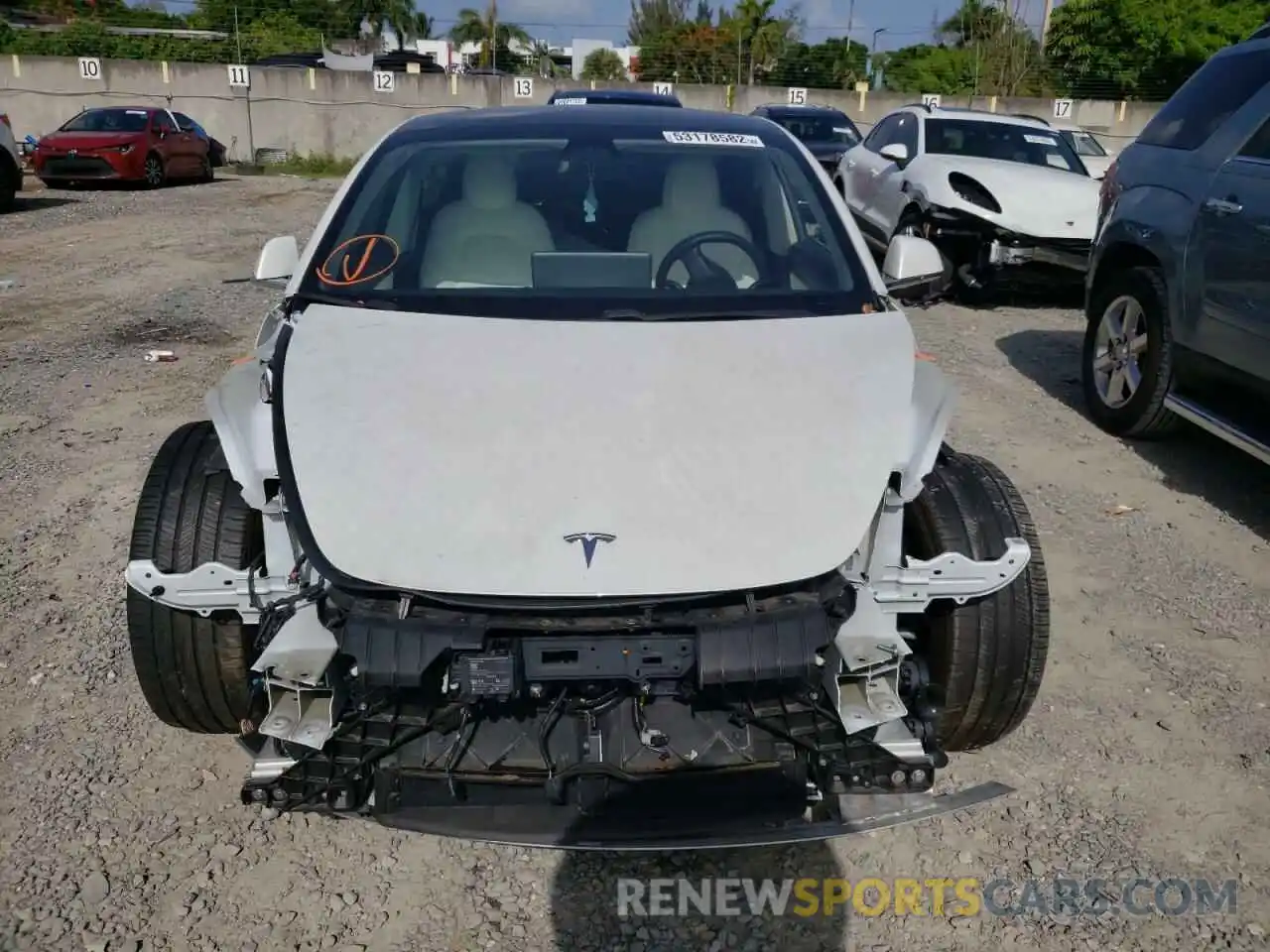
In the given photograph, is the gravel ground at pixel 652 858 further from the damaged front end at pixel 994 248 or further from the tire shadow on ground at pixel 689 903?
the damaged front end at pixel 994 248

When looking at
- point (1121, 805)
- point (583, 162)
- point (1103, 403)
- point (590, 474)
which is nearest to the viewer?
point (590, 474)

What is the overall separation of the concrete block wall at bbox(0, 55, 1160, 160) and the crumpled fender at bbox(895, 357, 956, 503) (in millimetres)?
24033

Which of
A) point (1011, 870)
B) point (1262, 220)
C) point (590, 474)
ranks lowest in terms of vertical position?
point (1011, 870)

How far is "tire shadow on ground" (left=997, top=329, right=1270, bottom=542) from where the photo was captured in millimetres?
5125

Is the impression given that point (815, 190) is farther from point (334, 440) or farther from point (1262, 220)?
point (1262, 220)

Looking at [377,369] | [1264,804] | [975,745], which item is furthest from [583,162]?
[1264,804]

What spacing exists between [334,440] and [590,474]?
0.58 m

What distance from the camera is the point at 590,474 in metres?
2.40

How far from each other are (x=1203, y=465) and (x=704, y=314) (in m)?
3.89

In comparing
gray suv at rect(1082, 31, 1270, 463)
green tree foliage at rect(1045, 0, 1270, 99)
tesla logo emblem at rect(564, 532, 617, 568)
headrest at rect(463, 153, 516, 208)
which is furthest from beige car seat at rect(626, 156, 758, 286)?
green tree foliage at rect(1045, 0, 1270, 99)

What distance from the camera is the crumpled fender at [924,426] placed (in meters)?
2.54

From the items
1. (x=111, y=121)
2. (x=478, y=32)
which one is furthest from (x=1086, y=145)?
(x=478, y=32)

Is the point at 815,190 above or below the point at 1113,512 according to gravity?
above

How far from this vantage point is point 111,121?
60.3 ft
